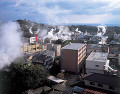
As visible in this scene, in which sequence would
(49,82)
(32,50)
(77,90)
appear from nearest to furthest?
(77,90)
(49,82)
(32,50)

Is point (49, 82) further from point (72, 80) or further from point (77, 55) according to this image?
point (77, 55)

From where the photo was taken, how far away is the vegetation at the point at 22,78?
4.04m

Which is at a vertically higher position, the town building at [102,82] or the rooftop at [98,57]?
the rooftop at [98,57]

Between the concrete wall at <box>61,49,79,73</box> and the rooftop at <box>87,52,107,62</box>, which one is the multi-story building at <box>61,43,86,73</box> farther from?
the rooftop at <box>87,52,107,62</box>

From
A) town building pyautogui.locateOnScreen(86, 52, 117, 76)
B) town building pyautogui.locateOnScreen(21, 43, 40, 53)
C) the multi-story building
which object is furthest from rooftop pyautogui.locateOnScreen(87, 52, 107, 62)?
town building pyautogui.locateOnScreen(21, 43, 40, 53)

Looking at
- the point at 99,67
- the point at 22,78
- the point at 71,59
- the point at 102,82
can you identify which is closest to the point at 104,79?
the point at 102,82

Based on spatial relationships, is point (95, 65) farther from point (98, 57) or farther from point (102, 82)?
point (102, 82)

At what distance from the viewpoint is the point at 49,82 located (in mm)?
4484

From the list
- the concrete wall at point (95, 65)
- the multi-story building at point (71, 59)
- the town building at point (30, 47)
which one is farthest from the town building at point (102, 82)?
the town building at point (30, 47)

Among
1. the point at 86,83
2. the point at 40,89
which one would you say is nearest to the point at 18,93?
the point at 40,89

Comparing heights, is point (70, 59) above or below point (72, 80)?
above

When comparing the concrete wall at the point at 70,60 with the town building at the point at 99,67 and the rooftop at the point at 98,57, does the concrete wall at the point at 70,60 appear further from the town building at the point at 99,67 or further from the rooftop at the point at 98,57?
the town building at the point at 99,67

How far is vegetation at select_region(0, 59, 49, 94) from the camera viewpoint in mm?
4035

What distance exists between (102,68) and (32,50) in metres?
5.91
